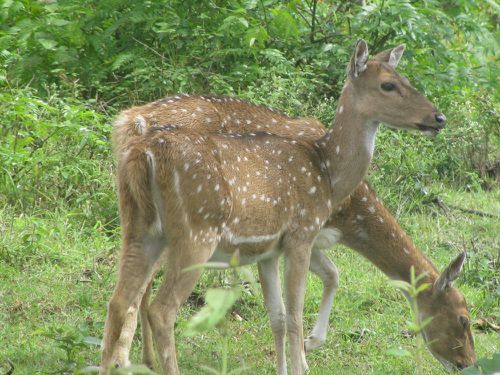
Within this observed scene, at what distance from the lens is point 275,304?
22.1 feet

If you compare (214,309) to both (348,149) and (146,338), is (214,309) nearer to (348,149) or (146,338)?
(146,338)

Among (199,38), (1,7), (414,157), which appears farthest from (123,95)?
(414,157)

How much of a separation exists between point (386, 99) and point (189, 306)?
2085mm

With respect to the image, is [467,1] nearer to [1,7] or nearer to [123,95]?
[123,95]

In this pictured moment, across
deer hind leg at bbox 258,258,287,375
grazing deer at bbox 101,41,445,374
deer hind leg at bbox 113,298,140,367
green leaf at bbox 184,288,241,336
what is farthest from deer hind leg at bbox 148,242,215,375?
green leaf at bbox 184,288,241,336

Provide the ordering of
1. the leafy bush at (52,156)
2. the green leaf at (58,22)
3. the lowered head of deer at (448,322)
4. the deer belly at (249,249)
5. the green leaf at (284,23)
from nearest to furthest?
the deer belly at (249,249) < the lowered head of deer at (448,322) < the leafy bush at (52,156) < the green leaf at (284,23) < the green leaf at (58,22)

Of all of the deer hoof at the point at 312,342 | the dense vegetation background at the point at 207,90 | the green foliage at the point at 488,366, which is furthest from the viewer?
the dense vegetation background at the point at 207,90

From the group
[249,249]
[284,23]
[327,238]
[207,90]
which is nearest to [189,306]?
[327,238]

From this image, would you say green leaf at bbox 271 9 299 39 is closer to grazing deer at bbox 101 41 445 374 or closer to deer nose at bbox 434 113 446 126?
grazing deer at bbox 101 41 445 374

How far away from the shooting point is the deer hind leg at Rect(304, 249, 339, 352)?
23.4ft

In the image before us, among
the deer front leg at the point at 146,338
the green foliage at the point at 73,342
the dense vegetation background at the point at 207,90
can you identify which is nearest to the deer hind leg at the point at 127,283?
the green foliage at the point at 73,342

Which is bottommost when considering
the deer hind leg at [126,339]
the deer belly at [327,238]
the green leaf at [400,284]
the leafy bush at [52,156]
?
the leafy bush at [52,156]

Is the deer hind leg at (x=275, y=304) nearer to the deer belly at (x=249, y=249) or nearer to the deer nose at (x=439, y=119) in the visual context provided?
the deer belly at (x=249, y=249)

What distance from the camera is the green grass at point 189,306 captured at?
6.68 meters
